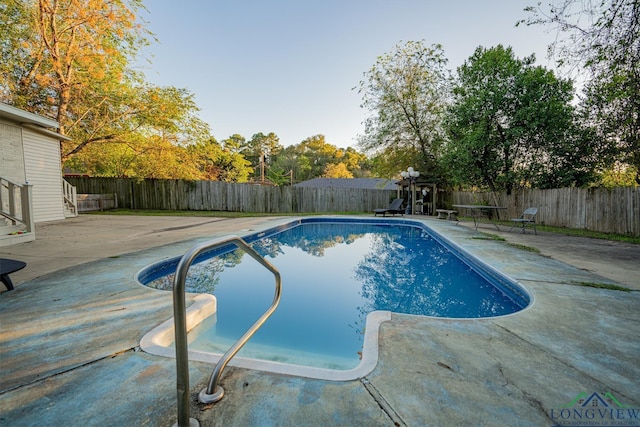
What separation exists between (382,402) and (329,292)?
112 inches

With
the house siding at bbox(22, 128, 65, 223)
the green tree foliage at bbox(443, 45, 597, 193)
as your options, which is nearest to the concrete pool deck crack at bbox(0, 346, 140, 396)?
the house siding at bbox(22, 128, 65, 223)

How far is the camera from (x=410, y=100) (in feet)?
49.1

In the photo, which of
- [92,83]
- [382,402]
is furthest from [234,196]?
[382,402]

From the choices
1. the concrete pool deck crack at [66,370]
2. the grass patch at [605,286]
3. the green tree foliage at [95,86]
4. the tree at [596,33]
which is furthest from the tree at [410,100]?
the concrete pool deck crack at [66,370]

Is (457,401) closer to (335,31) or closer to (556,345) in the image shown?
(556,345)

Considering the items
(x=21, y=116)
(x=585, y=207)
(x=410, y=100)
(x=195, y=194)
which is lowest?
(x=585, y=207)

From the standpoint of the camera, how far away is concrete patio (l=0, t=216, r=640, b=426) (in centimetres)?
128

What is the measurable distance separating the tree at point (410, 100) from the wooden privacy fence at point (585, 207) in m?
5.15

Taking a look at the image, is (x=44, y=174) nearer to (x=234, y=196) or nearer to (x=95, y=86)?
(x=95, y=86)

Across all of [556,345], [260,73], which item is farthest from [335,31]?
[556,345]

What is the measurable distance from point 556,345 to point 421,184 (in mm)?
13144

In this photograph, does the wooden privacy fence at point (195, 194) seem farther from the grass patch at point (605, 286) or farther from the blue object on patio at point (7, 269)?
the grass patch at point (605, 286)

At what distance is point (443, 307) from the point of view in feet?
11.5

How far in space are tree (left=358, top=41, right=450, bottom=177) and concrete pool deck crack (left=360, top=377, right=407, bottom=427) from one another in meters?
15.4
